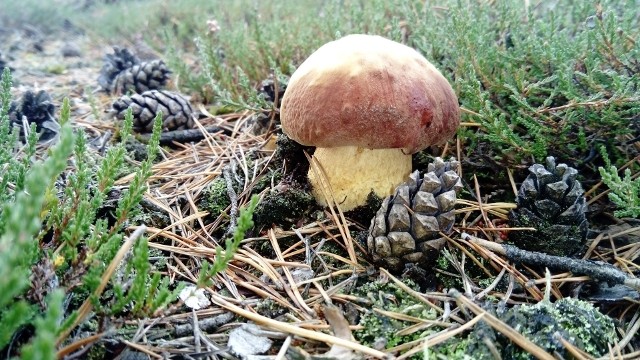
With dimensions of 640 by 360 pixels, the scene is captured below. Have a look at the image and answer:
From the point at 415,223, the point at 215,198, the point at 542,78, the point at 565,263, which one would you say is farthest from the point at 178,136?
the point at 565,263

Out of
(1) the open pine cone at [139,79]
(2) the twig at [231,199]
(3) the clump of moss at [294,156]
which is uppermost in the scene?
(1) the open pine cone at [139,79]

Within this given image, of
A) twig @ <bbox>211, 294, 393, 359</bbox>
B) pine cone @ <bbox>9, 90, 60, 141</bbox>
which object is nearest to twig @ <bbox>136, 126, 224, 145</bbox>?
pine cone @ <bbox>9, 90, 60, 141</bbox>

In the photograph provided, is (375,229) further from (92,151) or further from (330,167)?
(92,151)

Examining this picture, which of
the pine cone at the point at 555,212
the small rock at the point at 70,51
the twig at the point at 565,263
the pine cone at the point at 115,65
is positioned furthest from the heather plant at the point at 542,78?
the small rock at the point at 70,51

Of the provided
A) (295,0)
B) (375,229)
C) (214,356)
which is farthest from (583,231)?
(295,0)

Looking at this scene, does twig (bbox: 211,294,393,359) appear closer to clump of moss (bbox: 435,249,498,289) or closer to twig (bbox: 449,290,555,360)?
twig (bbox: 449,290,555,360)

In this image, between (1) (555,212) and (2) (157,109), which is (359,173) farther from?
(2) (157,109)

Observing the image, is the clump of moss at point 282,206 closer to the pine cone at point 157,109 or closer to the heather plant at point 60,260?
the heather plant at point 60,260
